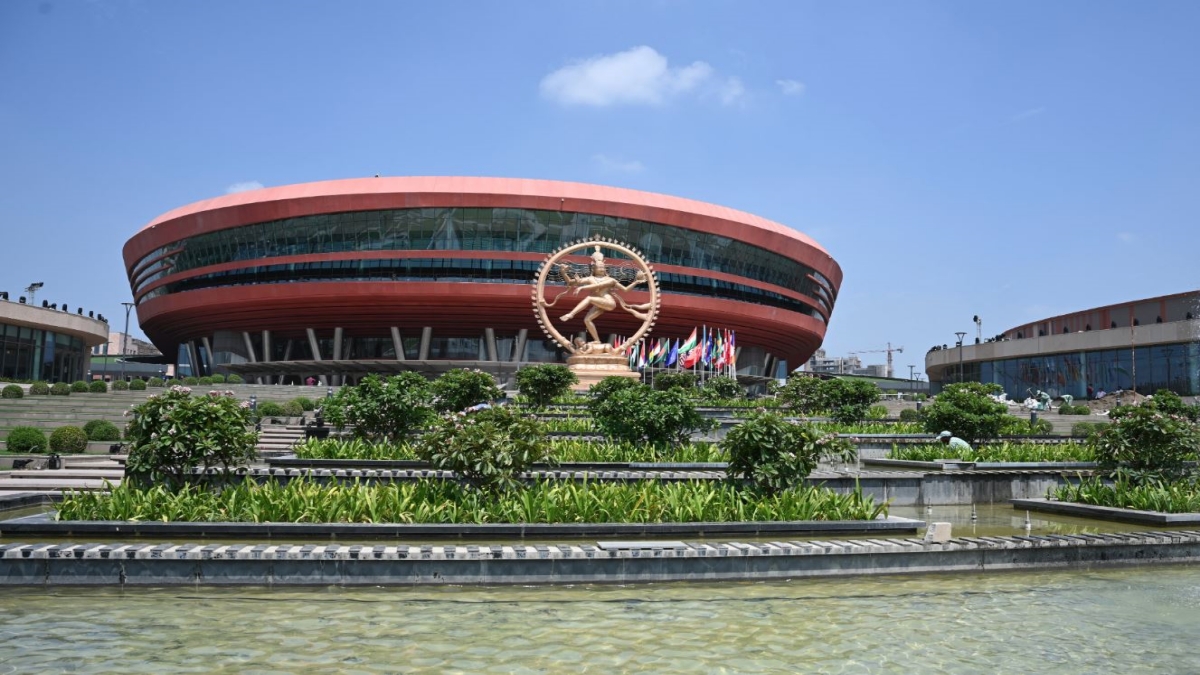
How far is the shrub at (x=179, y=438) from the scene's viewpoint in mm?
12750

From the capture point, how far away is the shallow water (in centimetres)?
638

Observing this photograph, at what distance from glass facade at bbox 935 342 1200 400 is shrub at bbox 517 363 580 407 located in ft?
167

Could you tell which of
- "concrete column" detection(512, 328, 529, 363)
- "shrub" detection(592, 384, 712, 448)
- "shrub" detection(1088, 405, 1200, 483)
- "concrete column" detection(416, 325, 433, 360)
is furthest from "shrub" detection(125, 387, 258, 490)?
"concrete column" detection(416, 325, 433, 360)

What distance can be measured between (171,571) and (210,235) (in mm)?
66509

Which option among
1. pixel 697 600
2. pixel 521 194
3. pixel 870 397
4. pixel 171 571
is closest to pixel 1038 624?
pixel 697 600

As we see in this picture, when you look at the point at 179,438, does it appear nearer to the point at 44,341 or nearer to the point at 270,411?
the point at 270,411

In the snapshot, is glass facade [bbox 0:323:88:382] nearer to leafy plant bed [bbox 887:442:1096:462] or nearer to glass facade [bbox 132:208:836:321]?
glass facade [bbox 132:208:836:321]

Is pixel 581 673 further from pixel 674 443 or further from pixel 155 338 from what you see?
pixel 155 338

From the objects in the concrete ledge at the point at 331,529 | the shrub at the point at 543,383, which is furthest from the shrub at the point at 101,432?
the concrete ledge at the point at 331,529

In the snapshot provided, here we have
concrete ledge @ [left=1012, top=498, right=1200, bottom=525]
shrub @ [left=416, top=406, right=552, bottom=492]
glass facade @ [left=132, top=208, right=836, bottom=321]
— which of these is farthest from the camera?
glass facade @ [left=132, top=208, right=836, bottom=321]

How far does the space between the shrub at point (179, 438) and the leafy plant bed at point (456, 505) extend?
0.46 metres

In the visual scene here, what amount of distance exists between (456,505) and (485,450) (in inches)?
35.2

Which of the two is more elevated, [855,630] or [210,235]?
[210,235]

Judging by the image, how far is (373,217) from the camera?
211 feet
